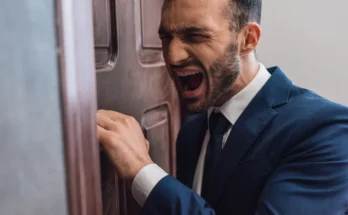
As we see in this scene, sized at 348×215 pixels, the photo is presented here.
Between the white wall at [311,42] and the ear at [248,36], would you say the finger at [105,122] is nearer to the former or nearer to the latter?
the ear at [248,36]

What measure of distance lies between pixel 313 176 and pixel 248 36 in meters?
0.36

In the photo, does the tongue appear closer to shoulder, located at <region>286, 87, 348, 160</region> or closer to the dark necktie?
the dark necktie

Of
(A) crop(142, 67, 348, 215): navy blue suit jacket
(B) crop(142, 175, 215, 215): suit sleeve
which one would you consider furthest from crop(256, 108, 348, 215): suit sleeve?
(B) crop(142, 175, 215, 215): suit sleeve

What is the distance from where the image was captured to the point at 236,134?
0.87 metres

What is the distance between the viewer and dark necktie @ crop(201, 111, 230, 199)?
0.91m

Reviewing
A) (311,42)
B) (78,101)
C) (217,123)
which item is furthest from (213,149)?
(311,42)

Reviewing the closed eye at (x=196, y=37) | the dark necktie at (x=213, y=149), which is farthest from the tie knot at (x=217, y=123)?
the closed eye at (x=196, y=37)

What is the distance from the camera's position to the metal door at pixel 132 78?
77 cm

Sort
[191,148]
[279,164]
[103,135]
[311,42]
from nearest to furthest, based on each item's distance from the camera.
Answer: [103,135]
[279,164]
[191,148]
[311,42]

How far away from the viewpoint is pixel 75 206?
368 mm

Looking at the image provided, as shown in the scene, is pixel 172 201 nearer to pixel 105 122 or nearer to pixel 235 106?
pixel 105 122

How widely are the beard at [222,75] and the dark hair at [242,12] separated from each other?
2.0 inches

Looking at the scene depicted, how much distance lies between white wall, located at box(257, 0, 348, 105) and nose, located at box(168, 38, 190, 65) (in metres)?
0.80

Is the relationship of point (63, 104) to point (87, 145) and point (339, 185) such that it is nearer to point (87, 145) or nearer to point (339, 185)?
point (87, 145)
